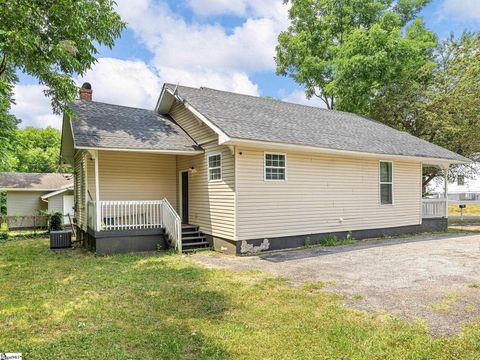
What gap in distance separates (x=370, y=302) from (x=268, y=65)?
27680 millimetres

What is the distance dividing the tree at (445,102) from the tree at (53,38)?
55.6 feet

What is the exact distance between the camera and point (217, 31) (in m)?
19.1

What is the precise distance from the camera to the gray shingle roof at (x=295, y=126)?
32.2 ft

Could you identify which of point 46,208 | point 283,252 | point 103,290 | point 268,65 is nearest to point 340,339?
point 103,290

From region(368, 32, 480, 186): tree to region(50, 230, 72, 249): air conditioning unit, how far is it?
18.9 meters

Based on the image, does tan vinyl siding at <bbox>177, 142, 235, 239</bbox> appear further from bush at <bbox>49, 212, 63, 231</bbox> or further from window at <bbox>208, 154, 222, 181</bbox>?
bush at <bbox>49, 212, 63, 231</bbox>

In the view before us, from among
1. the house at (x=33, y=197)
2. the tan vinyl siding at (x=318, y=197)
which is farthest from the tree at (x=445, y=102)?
the house at (x=33, y=197)

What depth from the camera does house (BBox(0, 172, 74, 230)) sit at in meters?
22.2

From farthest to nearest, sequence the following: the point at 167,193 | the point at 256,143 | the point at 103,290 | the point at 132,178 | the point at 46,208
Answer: the point at 46,208
the point at 167,193
the point at 132,178
the point at 256,143
the point at 103,290

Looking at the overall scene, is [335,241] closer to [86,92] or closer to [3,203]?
[86,92]

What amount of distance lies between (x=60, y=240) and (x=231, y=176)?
6816 millimetres

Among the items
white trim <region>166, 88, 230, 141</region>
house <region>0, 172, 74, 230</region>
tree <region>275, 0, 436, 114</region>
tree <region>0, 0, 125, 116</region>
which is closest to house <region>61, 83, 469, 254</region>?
white trim <region>166, 88, 230, 141</region>

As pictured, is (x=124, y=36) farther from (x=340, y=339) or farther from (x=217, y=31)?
(x=340, y=339)

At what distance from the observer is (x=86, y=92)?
13.9m
